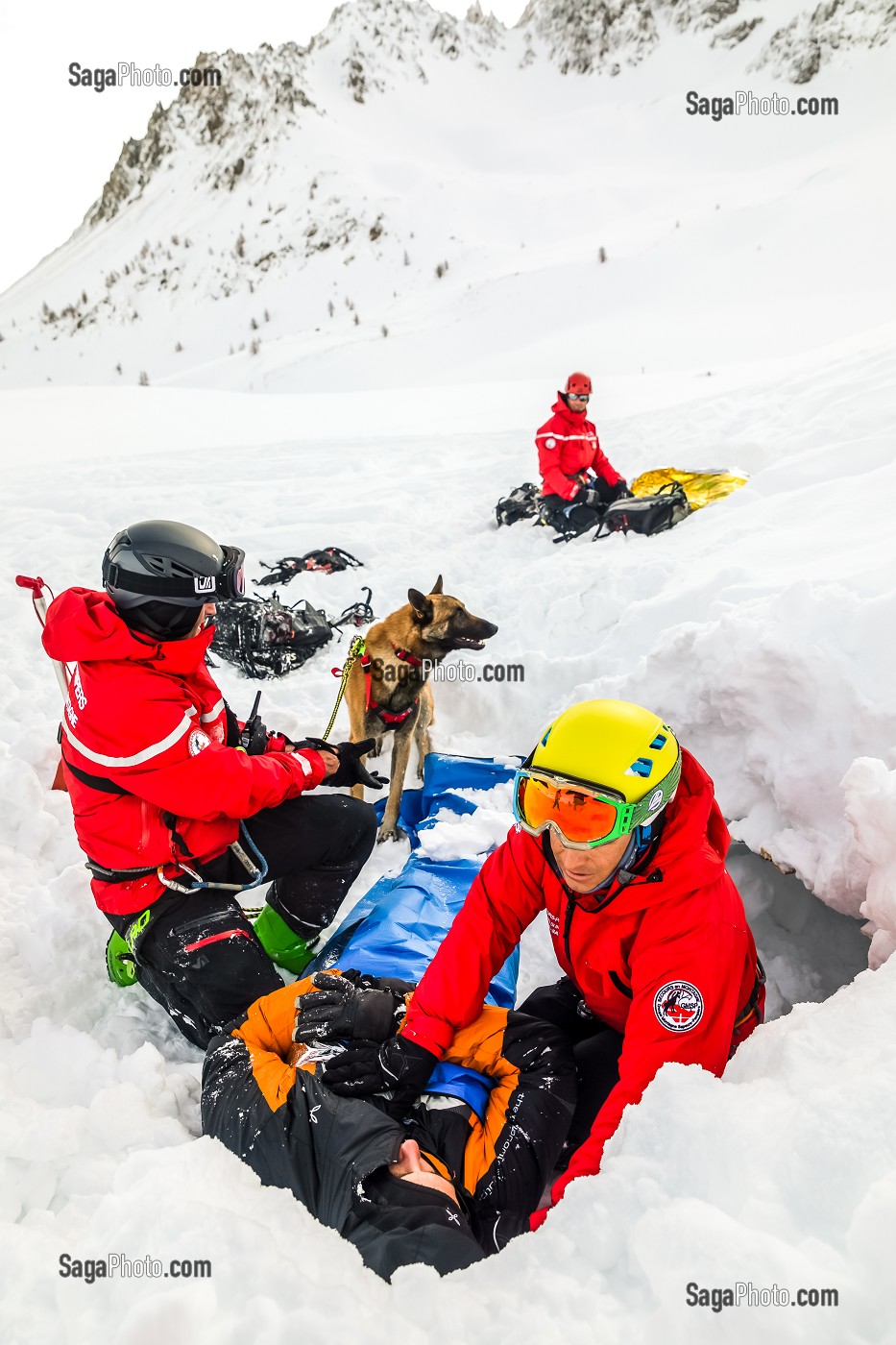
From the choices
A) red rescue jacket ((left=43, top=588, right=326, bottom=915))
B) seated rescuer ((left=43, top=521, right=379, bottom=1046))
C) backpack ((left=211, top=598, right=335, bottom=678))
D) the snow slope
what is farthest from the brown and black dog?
red rescue jacket ((left=43, top=588, right=326, bottom=915))

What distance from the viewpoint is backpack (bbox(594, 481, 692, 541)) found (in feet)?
19.6

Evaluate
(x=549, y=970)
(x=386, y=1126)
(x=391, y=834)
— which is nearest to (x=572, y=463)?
(x=391, y=834)

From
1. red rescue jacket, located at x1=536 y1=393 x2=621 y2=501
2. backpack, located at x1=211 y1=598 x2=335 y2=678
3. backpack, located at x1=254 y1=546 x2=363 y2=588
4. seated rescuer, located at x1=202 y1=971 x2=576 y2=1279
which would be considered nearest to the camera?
seated rescuer, located at x1=202 y1=971 x2=576 y2=1279

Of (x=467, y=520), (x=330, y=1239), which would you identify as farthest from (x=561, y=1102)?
(x=467, y=520)

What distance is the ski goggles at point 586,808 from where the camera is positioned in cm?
177

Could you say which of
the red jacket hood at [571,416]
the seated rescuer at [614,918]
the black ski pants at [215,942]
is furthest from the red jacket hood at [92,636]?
the red jacket hood at [571,416]

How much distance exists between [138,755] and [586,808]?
128 centimetres

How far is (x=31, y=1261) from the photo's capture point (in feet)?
4.17

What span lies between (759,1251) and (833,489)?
458cm

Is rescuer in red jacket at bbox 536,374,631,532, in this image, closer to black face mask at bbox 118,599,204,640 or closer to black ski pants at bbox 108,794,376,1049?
black ski pants at bbox 108,794,376,1049

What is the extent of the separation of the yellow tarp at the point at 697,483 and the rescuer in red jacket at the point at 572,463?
22cm

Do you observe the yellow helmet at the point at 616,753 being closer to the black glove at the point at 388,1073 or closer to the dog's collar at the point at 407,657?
the black glove at the point at 388,1073

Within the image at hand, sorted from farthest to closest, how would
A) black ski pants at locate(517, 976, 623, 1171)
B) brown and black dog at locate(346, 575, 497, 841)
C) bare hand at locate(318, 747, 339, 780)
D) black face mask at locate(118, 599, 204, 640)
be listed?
brown and black dog at locate(346, 575, 497, 841) < bare hand at locate(318, 747, 339, 780) < black face mask at locate(118, 599, 204, 640) < black ski pants at locate(517, 976, 623, 1171)

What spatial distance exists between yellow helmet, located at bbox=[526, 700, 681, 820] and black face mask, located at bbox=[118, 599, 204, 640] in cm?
111
